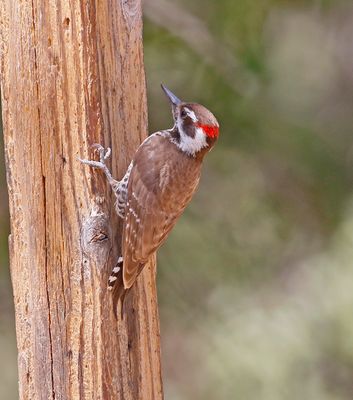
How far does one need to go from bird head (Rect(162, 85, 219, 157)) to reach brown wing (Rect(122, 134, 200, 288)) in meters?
0.05

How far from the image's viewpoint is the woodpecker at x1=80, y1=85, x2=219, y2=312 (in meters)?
4.09

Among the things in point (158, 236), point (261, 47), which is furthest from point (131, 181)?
point (261, 47)

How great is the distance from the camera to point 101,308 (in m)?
4.02

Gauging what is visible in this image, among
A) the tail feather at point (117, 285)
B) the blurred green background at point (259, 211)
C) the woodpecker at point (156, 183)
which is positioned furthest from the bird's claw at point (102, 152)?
the blurred green background at point (259, 211)

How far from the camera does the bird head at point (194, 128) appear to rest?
15.2ft

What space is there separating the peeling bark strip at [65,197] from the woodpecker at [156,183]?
0.22ft

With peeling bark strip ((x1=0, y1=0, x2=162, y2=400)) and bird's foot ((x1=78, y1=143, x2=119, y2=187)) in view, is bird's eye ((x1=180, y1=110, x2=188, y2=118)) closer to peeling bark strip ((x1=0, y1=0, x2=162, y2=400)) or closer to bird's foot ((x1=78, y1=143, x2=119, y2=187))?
peeling bark strip ((x1=0, y1=0, x2=162, y2=400))

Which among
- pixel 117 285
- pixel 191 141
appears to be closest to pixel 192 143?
pixel 191 141

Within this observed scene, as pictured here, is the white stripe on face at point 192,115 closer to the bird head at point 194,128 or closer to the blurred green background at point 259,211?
the bird head at point 194,128

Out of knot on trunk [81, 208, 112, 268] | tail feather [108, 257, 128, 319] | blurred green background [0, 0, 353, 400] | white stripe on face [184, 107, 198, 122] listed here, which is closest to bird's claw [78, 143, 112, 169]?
knot on trunk [81, 208, 112, 268]

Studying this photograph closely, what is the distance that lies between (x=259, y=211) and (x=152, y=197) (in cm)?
291

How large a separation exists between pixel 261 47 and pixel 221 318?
1738mm

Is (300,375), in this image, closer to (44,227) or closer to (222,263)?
(222,263)

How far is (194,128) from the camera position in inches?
183
